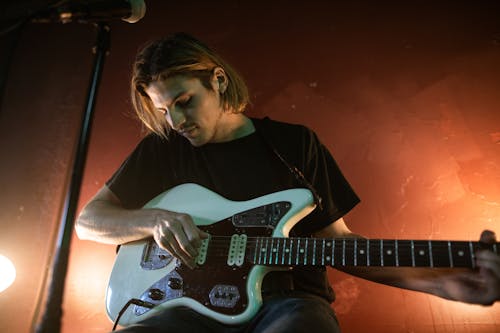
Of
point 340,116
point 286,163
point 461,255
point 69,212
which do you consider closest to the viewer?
point 69,212

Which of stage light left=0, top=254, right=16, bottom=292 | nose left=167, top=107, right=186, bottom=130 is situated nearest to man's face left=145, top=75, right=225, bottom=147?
nose left=167, top=107, right=186, bottom=130

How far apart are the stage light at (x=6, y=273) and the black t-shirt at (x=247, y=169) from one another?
706 millimetres

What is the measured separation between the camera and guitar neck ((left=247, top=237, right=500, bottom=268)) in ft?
3.25

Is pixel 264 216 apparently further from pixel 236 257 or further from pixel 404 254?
pixel 404 254

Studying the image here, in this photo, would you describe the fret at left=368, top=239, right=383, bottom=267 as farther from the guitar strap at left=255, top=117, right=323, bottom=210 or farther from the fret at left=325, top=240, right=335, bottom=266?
the guitar strap at left=255, top=117, right=323, bottom=210

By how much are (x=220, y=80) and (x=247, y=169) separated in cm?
45

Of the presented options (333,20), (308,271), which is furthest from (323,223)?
(333,20)

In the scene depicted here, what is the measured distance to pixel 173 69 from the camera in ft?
4.98

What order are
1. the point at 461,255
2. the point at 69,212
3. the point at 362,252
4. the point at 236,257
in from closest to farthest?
the point at 69,212
the point at 461,255
the point at 362,252
the point at 236,257

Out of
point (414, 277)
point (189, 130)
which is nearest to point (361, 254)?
point (414, 277)

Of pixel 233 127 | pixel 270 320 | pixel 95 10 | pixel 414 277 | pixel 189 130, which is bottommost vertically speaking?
pixel 414 277

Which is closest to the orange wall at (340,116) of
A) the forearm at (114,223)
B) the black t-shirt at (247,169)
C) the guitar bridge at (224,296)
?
the black t-shirt at (247,169)

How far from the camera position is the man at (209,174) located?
45.8 inches

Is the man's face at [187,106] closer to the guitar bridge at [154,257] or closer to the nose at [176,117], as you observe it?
the nose at [176,117]
